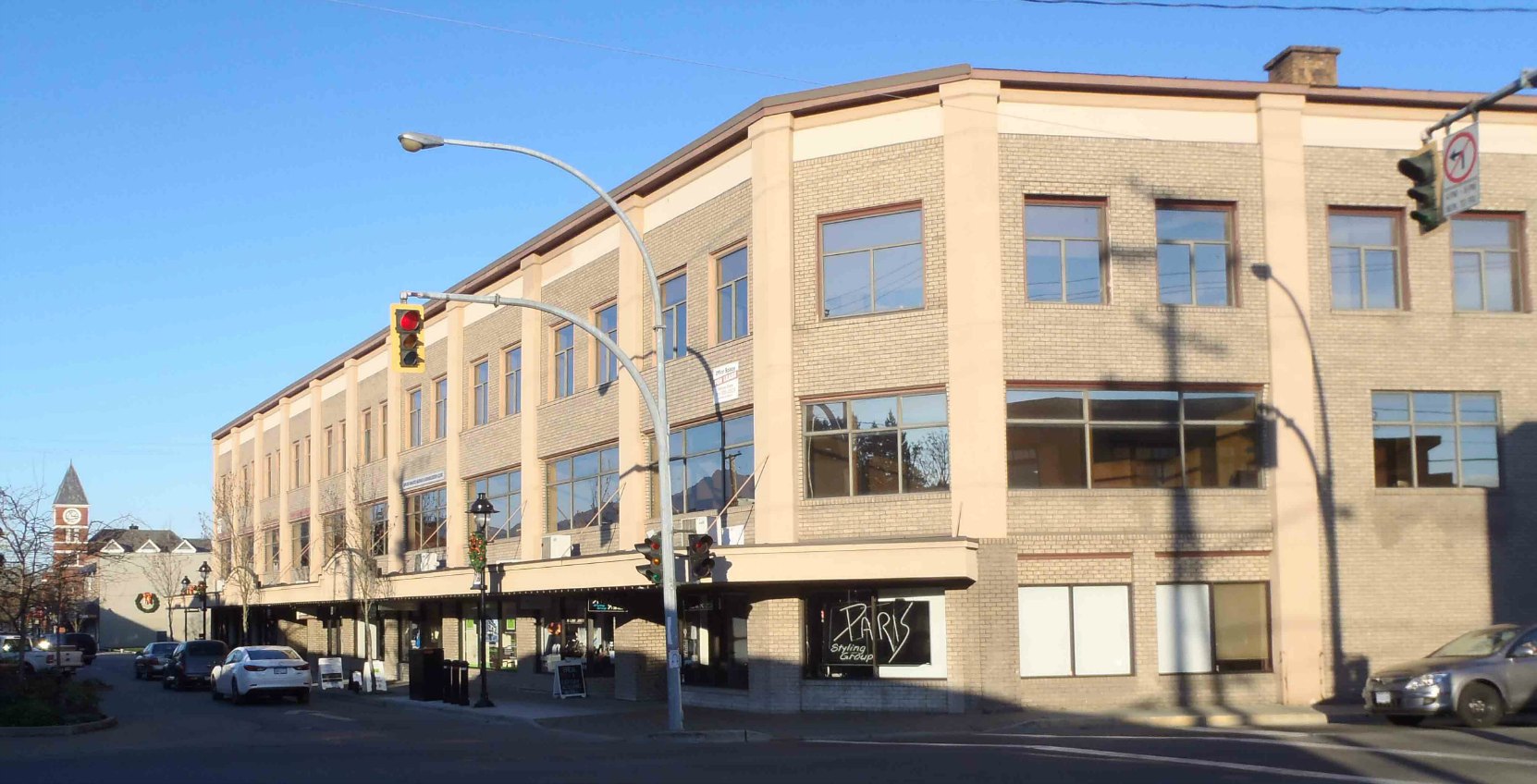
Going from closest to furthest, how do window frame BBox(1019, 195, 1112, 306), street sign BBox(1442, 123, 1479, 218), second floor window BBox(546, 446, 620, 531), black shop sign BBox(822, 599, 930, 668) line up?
street sign BBox(1442, 123, 1479, 218)
black shop sign BBox(822, 599, 930, 668)
window frame BBox(1019, 195, 1112, 306)
second floor window BBox(546, 446, 620, 531)

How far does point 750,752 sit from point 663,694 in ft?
41.8

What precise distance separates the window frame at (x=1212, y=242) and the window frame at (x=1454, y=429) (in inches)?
125

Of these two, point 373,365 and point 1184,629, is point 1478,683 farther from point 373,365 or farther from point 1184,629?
point 373,365

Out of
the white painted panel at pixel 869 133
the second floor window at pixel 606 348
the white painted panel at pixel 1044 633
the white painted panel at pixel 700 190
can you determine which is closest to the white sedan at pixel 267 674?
the second floor window at pixel 606 348

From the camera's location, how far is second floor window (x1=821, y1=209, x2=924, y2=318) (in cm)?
2644

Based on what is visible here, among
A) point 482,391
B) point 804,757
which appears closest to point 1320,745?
point 804,757

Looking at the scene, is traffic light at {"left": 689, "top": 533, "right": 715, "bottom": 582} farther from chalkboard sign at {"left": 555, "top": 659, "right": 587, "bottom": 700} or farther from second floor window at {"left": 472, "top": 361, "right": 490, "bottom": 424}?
second floor window at {"left": 472, "top": 361, "right": 490, "bottom": 424}

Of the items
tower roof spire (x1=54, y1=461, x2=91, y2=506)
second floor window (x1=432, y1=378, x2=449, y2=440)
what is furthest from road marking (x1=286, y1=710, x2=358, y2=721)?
tower roof spire (x1=54, y1=461, x2=91, y2=506)

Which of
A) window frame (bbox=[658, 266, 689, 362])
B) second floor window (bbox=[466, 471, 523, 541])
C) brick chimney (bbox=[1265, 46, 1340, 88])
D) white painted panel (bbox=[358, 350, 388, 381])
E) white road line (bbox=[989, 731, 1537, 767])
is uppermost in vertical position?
brick chimney (bbox=[1265, 46, 1340, 88])

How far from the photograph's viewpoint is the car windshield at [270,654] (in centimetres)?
3638

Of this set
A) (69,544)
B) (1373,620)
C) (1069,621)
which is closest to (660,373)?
(1069,621)

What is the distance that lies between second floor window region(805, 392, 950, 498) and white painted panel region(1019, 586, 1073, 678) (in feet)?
8.19

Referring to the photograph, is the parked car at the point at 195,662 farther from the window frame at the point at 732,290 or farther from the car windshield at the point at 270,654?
the window frame at the point at 732,290

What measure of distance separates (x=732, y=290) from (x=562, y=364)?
8720 millimetres
